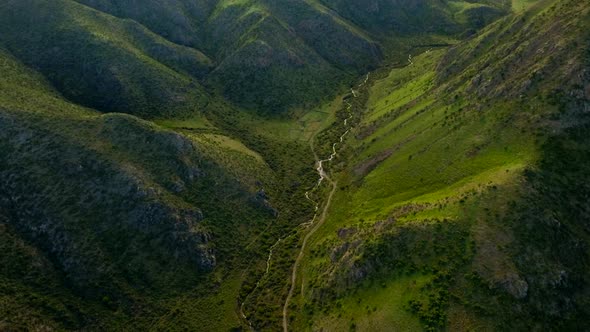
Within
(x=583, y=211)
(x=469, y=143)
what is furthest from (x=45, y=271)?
(x=583, y=211)

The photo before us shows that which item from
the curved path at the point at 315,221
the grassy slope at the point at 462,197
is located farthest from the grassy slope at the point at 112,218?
the grassy slope at the point at 462,197

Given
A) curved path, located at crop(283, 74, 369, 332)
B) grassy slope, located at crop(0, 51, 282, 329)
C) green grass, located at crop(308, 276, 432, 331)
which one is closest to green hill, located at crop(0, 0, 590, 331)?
green grass, located at crop(308, 276, 432, 331)

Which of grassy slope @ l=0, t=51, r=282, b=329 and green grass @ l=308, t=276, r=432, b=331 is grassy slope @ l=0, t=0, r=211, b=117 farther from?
green grass @ l=308, t=276, r=432, b=331

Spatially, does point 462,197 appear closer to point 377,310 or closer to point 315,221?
point 377,310

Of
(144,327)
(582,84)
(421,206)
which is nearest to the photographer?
(144,327)

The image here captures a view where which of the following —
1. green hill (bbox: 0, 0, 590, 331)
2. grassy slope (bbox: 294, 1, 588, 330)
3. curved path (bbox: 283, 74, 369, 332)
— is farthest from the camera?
curved path (bbox: 283, 74, 369, 332)

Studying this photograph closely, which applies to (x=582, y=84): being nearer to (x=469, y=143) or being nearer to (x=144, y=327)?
(x=469, y=143)

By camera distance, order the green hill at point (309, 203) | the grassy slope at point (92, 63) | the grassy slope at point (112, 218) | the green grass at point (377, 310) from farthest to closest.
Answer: the grassy slope at point (92, 63)
the grassy slope at point (112, 218)
the green hill at point (309, 203)
the green grass at point (377, 310)

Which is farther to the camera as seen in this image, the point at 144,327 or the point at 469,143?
the point at 469,143

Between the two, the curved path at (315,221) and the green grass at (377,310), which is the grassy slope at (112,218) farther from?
the green grass at (377,310)
